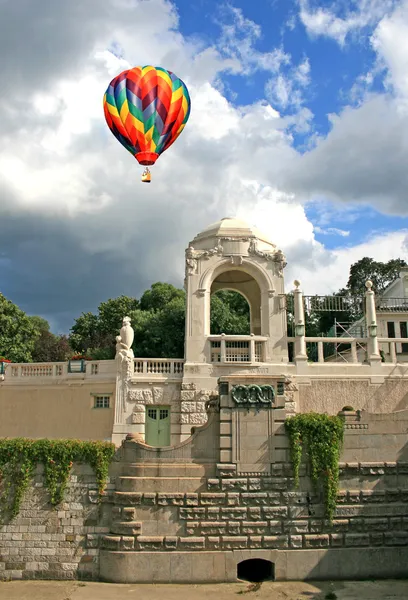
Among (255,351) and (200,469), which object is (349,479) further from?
(255,351)

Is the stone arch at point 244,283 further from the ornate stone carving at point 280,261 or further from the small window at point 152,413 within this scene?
the small window at point 152,413

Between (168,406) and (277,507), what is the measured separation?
8592mm

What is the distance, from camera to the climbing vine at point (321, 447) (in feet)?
61.5

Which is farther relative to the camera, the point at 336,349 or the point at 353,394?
the point at 336,349

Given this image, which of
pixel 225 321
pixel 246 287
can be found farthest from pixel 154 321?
pixel 246 287

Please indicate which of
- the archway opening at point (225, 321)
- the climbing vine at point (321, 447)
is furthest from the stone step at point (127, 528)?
the archway opening at point (225, 321)

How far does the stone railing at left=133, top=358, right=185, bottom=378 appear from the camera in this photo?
26.5m

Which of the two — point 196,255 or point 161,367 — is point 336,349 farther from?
point 161,367

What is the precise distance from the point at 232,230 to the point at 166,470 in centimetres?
1330

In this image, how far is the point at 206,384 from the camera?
26250 mm

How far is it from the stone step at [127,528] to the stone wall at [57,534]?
51cm

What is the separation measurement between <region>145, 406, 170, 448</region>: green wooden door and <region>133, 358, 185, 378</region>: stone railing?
1.65 metres

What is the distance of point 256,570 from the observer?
19.3m

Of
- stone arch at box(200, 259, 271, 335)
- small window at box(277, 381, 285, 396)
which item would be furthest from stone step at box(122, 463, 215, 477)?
stone arch at box(200, 259, 271, 335)
